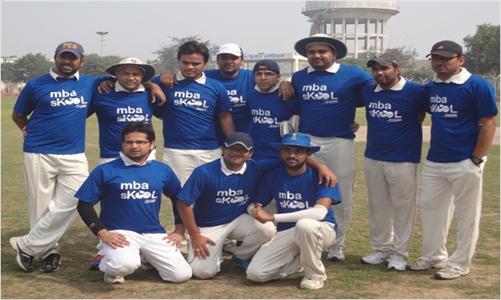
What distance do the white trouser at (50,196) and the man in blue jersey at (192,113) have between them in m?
1.01

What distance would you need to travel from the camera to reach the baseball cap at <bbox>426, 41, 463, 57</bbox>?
5.70 meters

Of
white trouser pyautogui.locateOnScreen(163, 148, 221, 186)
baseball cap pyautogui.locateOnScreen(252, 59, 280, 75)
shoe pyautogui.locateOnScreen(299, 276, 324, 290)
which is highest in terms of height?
baseball cap pyautogui.locateOnScreen(252, 59, 280, 75)

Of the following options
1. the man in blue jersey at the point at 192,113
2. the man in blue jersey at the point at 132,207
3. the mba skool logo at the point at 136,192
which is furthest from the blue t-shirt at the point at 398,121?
the mba skool logo at the point at 136,192

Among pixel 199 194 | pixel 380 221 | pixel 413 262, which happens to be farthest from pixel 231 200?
pixel 413 262

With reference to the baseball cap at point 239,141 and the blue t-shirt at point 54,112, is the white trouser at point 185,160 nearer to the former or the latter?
the baseball cap at point 239,141

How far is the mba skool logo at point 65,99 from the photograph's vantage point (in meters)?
6.09

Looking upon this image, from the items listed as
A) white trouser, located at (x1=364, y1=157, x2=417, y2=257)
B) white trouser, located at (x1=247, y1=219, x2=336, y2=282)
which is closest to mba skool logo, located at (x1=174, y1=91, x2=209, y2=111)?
white trouser, located at (x1=247, y1=219, x2=336, y2=282)

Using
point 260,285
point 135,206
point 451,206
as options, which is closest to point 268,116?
point 135,206

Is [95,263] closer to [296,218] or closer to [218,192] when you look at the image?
[218,192]

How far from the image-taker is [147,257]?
5.81 metres

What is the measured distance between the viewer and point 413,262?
639 centimetres

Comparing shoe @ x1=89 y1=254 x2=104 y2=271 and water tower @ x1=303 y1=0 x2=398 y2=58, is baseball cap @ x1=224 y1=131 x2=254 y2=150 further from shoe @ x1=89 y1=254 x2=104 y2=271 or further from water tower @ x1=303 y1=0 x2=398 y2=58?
water tower @ x1=303 y1=0 x2=398 y2=58

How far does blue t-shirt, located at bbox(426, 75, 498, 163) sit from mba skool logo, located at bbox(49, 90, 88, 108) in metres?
3.54

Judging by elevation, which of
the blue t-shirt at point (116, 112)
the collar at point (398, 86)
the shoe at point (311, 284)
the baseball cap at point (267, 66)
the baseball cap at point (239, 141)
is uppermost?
the baseball cap at point (267, 66)
